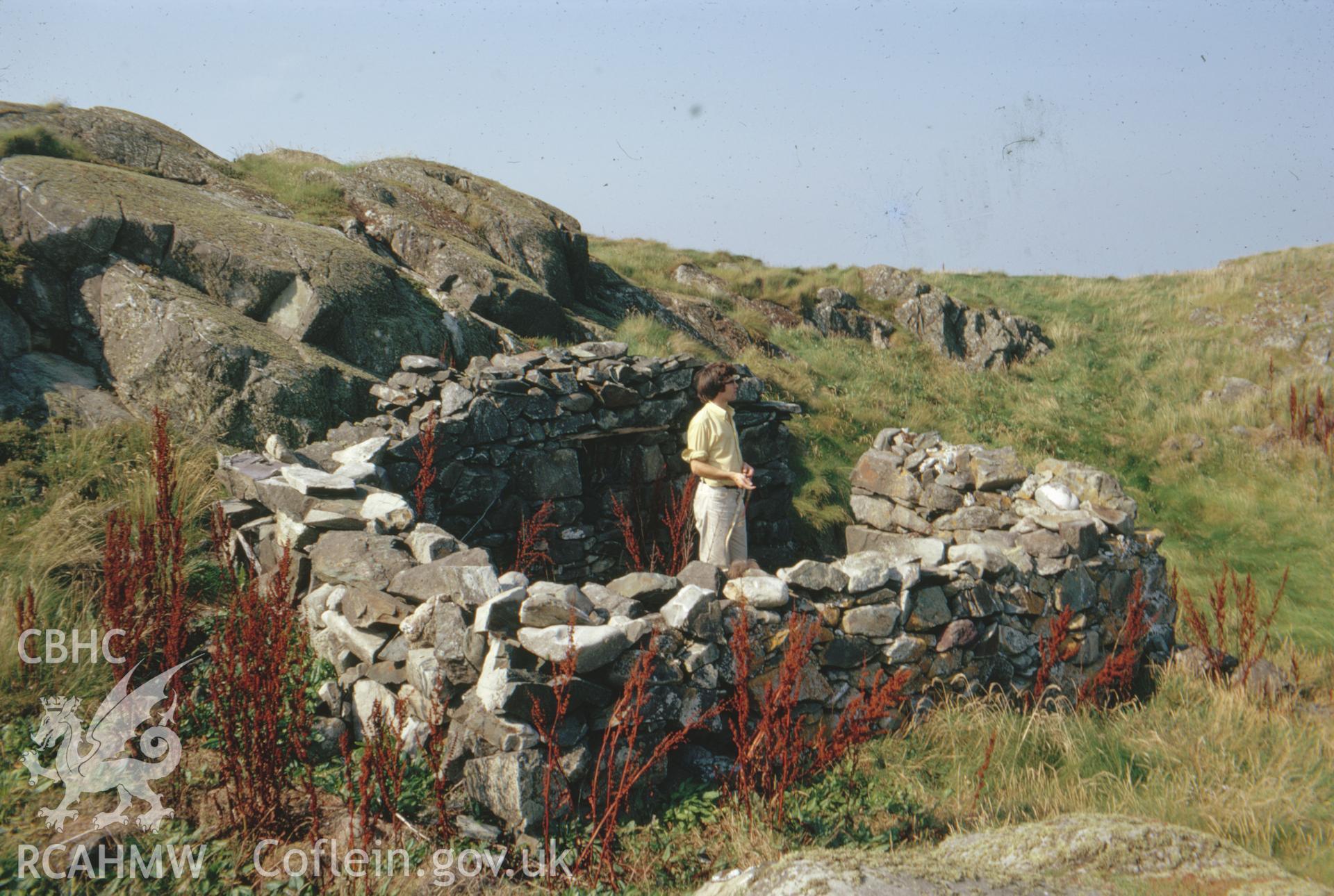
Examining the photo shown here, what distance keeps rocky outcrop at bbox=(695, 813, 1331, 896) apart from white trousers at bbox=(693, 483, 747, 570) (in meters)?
3.59

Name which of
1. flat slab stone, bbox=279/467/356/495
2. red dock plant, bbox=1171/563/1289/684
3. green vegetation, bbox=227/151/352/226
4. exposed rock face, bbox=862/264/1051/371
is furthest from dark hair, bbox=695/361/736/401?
exposed rock face, bbox=862/264/1051/371

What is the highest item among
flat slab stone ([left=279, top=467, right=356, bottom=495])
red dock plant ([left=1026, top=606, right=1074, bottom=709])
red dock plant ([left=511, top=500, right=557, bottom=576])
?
flat slab stone ([left=279, top=467, right=356, bottom=495])

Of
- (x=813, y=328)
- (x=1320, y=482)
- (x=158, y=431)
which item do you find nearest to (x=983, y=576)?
(x=158, y=431)

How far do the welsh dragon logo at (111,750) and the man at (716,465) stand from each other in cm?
377

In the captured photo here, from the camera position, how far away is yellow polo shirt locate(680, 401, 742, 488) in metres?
6.40

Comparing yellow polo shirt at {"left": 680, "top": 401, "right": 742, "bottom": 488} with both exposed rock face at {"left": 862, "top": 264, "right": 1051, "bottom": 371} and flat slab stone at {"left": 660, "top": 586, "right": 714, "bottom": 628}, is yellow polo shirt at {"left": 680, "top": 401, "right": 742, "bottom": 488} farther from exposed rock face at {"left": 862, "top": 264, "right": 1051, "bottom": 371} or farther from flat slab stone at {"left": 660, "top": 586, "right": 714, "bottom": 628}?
exposed rock face at {"left": 862, "top": 264, "right": 1051, "bottom": 371}

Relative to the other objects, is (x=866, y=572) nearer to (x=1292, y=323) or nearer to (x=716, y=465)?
(x=716, y=465)

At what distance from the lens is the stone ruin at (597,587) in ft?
12.7

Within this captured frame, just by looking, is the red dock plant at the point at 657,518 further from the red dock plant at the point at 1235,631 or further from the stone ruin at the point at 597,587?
the red dock plant at the point at 1235,631

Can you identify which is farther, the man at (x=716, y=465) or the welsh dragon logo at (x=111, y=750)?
the man at (x=716, y=465)

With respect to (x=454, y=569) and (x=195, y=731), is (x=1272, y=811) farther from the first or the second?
(x=195, y=731)

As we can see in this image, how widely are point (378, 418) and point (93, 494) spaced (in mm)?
2434

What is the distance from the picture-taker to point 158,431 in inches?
192

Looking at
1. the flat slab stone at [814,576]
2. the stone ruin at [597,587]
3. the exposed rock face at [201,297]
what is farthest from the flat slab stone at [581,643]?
the exposed rock face at [201,297]
